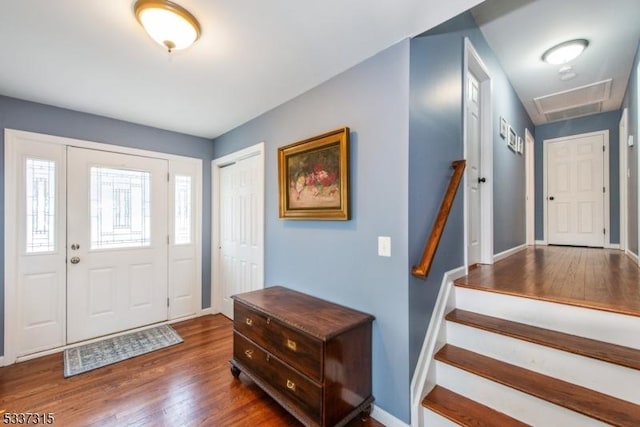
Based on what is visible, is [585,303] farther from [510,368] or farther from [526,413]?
[526,413]

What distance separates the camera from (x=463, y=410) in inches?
59.8

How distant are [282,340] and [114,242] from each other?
2.43 m

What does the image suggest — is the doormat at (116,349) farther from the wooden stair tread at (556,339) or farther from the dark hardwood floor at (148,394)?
the wooden stair tread at (556,339)

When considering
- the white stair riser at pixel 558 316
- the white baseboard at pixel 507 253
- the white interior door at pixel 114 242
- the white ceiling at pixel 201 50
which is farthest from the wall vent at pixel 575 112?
the white interior door at pixel 114 242

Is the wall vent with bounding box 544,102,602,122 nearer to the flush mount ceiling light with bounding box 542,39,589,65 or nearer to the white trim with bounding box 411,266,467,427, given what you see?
the flush mount ceiling light with bounding box 542,39,589,65

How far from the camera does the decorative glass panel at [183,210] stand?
3.54 m

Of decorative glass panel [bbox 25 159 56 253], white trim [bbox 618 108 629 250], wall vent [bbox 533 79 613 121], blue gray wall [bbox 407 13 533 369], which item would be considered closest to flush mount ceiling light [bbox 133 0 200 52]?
blue gray wall [bbox 407 13 533 369]

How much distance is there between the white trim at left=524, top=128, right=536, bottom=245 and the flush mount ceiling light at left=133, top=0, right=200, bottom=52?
5.41m

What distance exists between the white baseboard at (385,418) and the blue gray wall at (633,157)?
132 inches

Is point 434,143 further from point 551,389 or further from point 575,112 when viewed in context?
point 575,112

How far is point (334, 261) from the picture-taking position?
7.06 ft

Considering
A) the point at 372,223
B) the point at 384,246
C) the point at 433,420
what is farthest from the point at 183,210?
the point at 433,420

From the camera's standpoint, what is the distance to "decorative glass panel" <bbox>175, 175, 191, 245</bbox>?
3541 millimetres

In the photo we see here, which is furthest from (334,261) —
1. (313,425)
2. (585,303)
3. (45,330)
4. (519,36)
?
(45,330)
